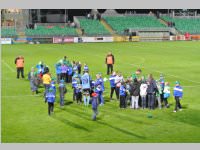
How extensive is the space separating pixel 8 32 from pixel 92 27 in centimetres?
1676

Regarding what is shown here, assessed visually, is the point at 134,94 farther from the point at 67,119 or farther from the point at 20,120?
the point at 20,120

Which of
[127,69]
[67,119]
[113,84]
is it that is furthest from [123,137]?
[127,69]

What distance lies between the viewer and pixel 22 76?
102 ft

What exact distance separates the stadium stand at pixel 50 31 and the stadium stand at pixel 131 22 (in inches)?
371

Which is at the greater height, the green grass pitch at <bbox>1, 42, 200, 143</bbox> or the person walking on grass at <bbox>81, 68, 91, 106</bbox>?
the person walking on grass at <bbox>81, 68, 91, 106</bbox>

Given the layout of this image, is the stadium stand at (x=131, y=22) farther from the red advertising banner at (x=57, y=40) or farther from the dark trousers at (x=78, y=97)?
the dark trousers at (x=78, y=97)

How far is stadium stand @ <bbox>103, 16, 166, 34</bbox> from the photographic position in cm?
8331

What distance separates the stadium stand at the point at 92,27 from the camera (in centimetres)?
7869

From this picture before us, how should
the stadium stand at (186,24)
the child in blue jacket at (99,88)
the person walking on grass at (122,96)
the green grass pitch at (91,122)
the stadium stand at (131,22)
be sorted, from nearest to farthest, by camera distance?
the green grass pitch at (91,122), the person walking on grass at (122,96), the child in blue jacket at (99,88), the stadium stand at (131,22), the stadium stand at (186,24)

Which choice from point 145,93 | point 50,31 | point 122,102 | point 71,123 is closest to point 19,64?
point 122,102

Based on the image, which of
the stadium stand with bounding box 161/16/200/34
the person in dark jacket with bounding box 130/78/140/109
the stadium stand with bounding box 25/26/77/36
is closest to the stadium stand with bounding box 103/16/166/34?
the stadium stand with bounding box 161/16/200/34

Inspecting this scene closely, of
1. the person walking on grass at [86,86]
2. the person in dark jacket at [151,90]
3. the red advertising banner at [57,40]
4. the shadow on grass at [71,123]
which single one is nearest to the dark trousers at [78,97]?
the person walking on grass at [86,86]

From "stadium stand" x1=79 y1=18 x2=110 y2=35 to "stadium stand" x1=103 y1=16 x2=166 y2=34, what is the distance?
8.20 ft

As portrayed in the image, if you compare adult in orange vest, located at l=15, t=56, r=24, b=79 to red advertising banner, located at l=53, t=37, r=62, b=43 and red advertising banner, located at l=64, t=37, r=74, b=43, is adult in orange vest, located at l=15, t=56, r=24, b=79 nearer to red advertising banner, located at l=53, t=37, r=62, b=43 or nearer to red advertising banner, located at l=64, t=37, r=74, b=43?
red advertising banner, located at l=53, t=37, r=62, b=43
